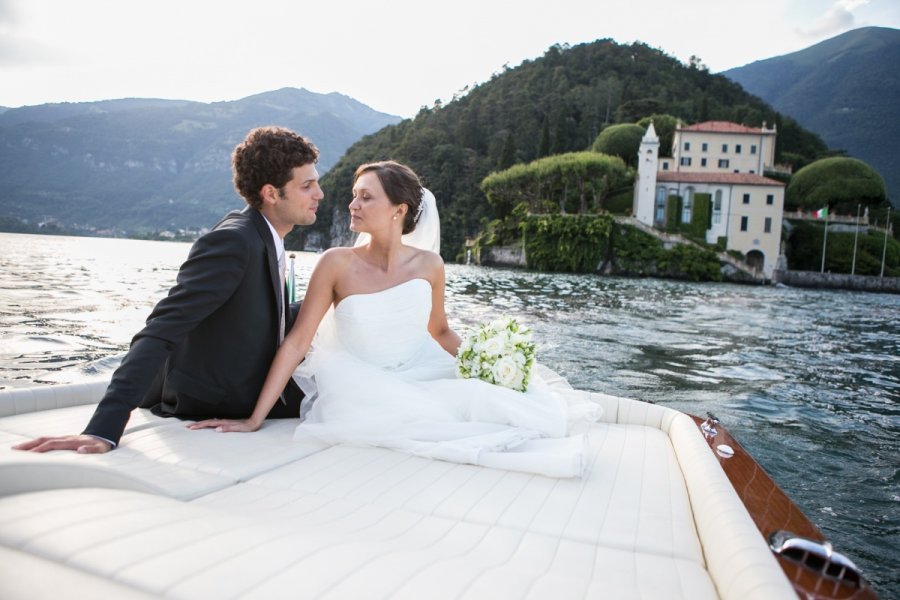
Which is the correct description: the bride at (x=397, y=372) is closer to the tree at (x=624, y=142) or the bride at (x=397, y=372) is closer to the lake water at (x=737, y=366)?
the lake water at (x=737, y=366)

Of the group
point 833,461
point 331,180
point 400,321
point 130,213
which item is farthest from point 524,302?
point 130,213

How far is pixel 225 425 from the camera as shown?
309cm

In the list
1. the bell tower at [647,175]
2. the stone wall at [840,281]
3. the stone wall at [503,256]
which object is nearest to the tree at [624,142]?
the bell tower at [647,175]

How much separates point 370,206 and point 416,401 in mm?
1236

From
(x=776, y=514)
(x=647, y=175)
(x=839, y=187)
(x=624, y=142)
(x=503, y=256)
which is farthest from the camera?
(x=624, y=142)

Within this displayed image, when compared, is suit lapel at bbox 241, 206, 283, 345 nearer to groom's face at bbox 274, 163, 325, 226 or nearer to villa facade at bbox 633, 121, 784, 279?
groom's face at bbox 274, 163, 325, 226

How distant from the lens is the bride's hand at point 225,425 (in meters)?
3.07

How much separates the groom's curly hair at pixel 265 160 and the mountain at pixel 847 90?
13221cm

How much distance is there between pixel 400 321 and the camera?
12.0 feet

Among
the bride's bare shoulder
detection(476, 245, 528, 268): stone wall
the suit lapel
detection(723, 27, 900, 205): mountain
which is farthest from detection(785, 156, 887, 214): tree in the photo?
the suit lapel

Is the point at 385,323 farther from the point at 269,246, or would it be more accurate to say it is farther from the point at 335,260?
the point at 269,246

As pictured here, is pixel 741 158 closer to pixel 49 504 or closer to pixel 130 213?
pixel 49 504

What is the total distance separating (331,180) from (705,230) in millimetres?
59511

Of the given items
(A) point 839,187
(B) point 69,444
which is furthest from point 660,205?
(B) point 69,444
